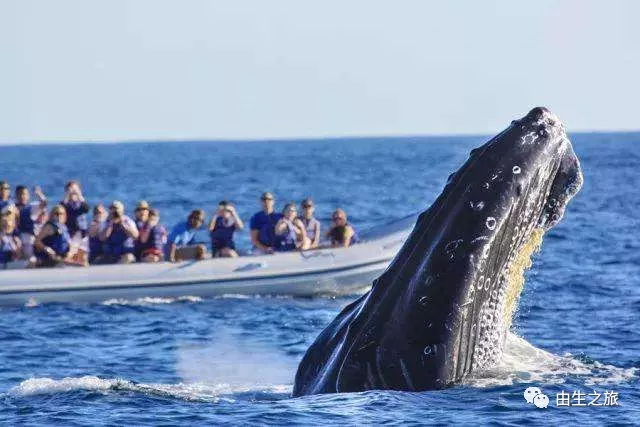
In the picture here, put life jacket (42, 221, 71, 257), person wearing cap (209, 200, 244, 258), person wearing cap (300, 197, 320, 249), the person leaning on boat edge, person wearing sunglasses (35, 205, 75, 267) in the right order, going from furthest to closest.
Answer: person wearing cap (300, 197, 320, 249)
person wearing cap (209, 200, 244, 258)
the person leaning on boat edge
life jacket (42, 221, 71, 257)
person wearing sunglasses (35, 205, 75, 267)

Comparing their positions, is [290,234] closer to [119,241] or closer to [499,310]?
[119,241]

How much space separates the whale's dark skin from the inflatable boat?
1551 centimetres

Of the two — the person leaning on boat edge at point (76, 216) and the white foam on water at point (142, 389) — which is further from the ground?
the person leaning on boat edge at point (76, 216)

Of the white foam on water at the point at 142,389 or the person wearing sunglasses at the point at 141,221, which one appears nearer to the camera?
the white foam on water at the point at 142,389

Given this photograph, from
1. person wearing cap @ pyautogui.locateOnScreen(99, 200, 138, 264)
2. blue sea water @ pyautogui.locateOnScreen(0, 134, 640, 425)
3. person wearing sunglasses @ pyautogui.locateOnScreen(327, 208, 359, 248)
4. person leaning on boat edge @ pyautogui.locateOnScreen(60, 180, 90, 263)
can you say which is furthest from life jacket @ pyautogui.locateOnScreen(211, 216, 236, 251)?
person leaning on boat edge @ pyautogui.locateOnScreen(60, 180, 90, 263)

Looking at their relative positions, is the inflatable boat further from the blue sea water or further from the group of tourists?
the group of tourists

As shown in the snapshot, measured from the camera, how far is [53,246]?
2711 cm

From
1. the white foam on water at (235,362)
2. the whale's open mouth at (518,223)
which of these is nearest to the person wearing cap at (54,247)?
the white foam on water at (235,362)

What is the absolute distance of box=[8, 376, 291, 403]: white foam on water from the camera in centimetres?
1425

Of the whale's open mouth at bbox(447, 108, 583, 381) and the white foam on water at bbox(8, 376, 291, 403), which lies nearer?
the whale's open mouth at bbox(447, 108, 583, 381)

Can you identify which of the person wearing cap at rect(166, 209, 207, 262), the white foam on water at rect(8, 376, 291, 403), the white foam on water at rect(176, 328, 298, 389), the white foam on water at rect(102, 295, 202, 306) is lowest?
the white foam on water at rect(102, 295, 202, 306)

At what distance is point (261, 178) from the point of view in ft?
309

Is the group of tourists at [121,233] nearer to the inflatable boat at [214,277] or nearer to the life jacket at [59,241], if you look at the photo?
the life jacket at [59,241]

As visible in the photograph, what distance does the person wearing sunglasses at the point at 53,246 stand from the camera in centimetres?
2666
